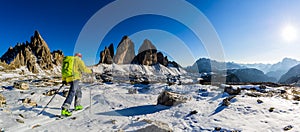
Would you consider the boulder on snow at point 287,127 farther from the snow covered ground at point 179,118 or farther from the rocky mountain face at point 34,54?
the rocky mountain face at point 34,54

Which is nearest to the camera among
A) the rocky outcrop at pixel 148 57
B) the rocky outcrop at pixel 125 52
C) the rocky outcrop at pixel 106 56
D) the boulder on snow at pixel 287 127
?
the boulder on snow at pixel 287 127

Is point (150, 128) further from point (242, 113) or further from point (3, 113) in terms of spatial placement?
point (3, 113)

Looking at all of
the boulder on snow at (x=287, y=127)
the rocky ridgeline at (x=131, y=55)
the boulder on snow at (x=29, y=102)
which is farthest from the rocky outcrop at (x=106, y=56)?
the boulder on snow at (x=287, y=127)

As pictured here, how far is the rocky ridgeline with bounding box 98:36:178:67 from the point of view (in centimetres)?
16350

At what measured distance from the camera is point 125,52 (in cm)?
18538

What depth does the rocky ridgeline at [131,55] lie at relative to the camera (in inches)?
6437

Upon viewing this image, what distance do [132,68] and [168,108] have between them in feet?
477

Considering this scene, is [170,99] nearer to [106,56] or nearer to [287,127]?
[287,127]

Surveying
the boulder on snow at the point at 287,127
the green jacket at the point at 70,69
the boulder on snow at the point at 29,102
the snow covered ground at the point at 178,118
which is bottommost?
the boulder on snow at the point at 287,127

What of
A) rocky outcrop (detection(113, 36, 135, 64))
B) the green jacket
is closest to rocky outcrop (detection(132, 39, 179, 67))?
rocky outcrop (detection(113, 36, 135, 64))

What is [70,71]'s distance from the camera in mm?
8086

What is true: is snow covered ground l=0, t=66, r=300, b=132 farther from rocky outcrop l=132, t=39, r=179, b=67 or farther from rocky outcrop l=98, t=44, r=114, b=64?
rocky outcrop l=98, t=44, r=114, b=64

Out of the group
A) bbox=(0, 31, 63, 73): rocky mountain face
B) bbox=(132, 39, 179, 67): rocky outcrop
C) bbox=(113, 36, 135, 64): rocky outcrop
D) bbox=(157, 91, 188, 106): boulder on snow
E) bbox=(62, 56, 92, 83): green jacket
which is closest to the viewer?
bbox=(62, 56, 92, 83): green jacket

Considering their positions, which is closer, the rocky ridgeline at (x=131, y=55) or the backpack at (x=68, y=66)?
the backpack at (x=68, y=66)
